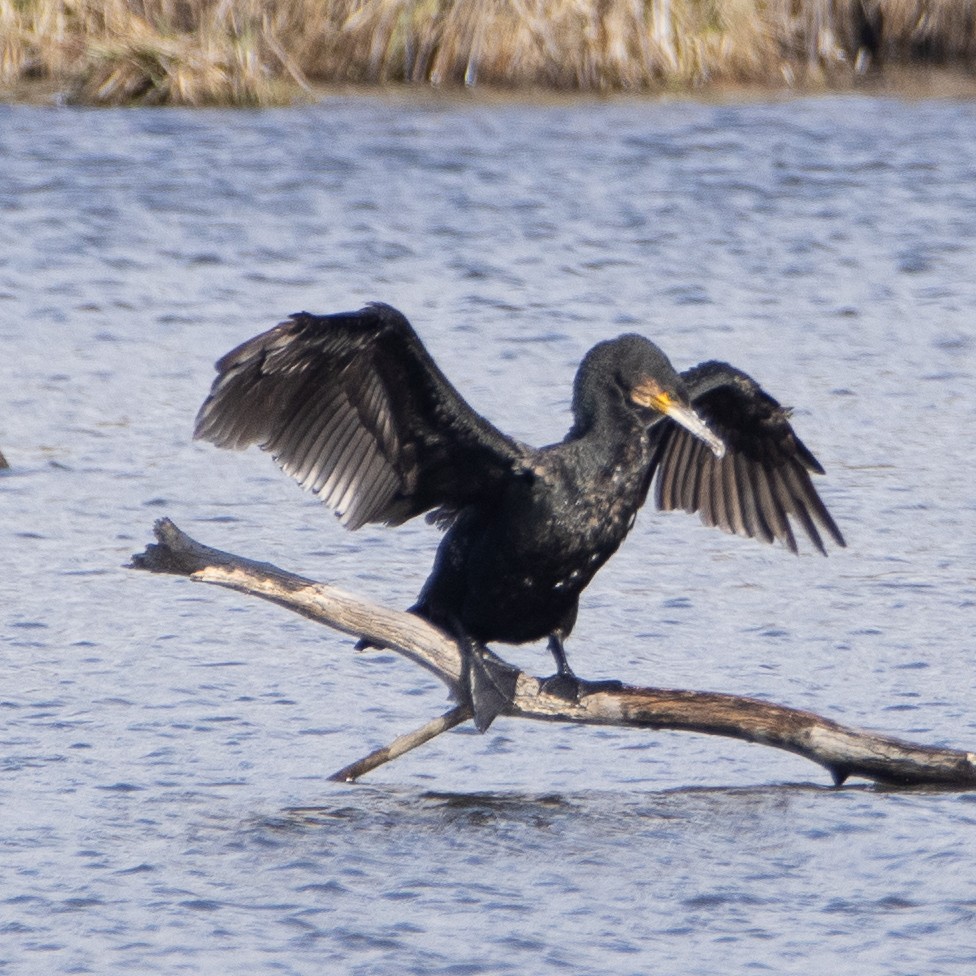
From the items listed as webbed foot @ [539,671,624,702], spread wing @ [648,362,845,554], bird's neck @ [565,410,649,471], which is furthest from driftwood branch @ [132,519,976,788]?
spread wing @ [648,362,845,554]

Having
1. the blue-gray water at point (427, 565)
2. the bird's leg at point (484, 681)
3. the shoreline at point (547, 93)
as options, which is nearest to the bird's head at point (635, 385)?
the bird's leg at point (484, 681)

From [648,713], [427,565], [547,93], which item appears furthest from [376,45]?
[648,713]

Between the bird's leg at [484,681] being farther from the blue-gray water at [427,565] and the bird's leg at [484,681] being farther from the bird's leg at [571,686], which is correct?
the blue-gray water at [427,565]

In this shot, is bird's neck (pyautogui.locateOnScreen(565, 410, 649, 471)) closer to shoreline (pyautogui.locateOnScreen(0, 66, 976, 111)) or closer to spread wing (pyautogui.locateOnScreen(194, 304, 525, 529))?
spread wing (pyautogui.locateOnScreen(194, 304, 525, 529))

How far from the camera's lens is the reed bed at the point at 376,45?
13695 mm

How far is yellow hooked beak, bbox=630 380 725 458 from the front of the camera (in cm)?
481

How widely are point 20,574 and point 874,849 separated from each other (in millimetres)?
3024

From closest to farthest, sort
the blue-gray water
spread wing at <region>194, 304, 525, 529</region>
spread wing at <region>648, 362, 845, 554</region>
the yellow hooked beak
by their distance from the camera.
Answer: the blue-gray water
spread wing at <region>194, 304, 525, 529</region>
the yellow hooked beak
spread wing at <region>648, 362, 845, 554</region>

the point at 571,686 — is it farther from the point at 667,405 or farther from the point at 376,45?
the point at 376,45

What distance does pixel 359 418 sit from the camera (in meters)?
4.66

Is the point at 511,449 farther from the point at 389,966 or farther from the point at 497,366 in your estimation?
the point at 497,366

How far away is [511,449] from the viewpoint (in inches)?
183

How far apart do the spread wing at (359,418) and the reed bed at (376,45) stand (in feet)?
30.7

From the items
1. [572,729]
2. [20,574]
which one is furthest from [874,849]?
[20,574]
